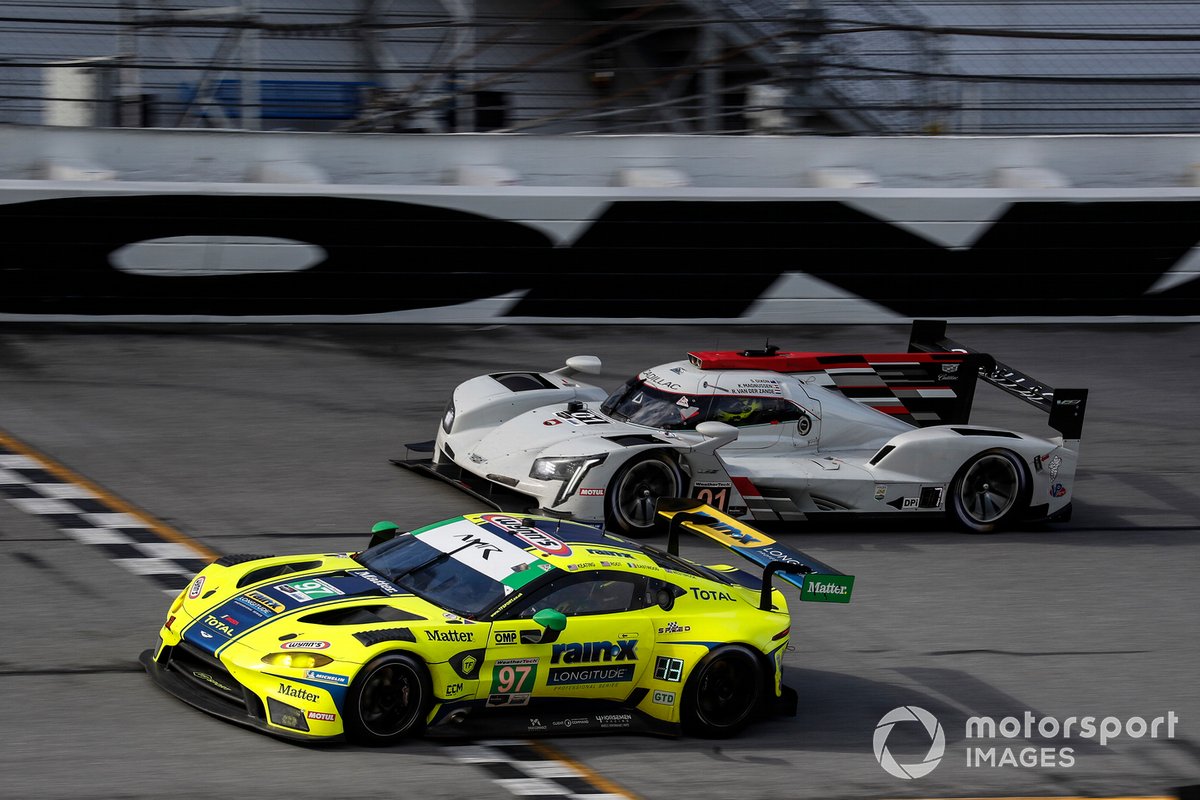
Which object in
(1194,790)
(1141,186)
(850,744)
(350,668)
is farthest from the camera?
(1141,186)

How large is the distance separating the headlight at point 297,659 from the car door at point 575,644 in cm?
77

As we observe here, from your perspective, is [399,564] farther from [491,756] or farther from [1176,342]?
[1176,342]

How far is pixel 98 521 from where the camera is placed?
10148 millimetres

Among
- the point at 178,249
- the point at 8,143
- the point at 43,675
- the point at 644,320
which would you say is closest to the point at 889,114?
the point at 644,320

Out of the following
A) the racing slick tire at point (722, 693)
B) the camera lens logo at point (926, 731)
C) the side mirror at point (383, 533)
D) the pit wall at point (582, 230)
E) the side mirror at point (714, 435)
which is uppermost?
the pit wall at point (582, 230)

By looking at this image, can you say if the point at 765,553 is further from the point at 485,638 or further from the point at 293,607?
the point at 293,607

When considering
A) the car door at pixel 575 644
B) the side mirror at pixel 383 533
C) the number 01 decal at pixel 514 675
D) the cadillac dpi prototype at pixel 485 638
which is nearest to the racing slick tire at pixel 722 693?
the cadillac dpi prototype at pixel 485 638

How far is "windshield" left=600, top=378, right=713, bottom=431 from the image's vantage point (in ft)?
35.9

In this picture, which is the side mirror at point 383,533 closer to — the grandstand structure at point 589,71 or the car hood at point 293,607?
the car hood at point 293,607

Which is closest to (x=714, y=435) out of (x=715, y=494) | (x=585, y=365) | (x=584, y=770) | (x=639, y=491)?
(x=715, y=494)

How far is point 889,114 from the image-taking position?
56.2ft

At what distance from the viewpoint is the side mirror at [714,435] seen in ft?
34.2

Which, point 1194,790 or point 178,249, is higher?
point 178,249

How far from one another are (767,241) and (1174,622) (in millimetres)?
7721
